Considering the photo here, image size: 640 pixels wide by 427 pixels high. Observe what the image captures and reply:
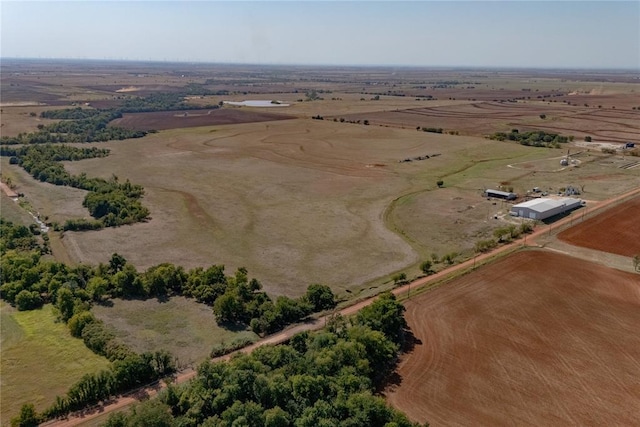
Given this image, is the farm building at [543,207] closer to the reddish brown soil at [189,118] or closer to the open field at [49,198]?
the open field at [49,198]

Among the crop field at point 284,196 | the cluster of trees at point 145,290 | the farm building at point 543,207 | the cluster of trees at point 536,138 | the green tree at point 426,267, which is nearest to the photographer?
the cluster of trees at point 145,290

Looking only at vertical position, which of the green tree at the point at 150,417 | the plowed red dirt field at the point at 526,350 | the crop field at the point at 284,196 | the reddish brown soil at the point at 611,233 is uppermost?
the green tree at the point at 150,417

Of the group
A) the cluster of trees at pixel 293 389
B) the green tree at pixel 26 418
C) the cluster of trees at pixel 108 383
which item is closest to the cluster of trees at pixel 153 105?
the cluster of trees at pixel 108 383

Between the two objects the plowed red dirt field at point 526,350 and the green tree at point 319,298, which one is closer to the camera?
the plowed red dirt field at point 526,350

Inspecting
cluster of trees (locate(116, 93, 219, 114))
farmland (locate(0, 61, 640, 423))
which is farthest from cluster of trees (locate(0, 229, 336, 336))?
cluster of trees (locate(116, 93, 219, 114))

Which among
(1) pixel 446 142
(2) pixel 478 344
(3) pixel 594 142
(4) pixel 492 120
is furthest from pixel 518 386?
(4) pixel 492 120

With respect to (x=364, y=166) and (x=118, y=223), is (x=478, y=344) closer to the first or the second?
(x=118, y=223)
